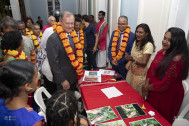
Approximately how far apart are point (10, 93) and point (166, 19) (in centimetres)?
234

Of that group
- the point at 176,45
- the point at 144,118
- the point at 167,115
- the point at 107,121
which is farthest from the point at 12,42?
the point at 167,115

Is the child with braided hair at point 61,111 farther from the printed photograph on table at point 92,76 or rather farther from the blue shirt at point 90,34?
the blue shirt at point 90,34

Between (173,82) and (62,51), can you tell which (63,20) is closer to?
(62,51)

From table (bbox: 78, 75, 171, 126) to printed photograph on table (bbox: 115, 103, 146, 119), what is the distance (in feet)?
0.14

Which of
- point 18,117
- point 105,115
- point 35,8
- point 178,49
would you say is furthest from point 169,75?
point 35,8

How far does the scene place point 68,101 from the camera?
94 centimetres

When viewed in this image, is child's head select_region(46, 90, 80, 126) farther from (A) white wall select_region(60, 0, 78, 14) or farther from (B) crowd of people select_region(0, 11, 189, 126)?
(A) white wall select_region(60, 0, 78, 14)

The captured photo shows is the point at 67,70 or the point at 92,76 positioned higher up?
the point at 67,70

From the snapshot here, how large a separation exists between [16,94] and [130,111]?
3.78 feet

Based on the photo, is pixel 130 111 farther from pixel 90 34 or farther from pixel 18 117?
pixel 90 34

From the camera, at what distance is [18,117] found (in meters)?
0.93

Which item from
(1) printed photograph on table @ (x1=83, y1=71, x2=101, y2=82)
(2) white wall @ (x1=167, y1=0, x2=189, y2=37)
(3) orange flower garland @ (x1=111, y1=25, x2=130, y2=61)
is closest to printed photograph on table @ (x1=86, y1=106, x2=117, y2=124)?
(1) printed photograph on table @ (x1=83, y1=71, x2=101, y2=82)

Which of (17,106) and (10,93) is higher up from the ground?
(10,93)

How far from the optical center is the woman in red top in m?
1.53
